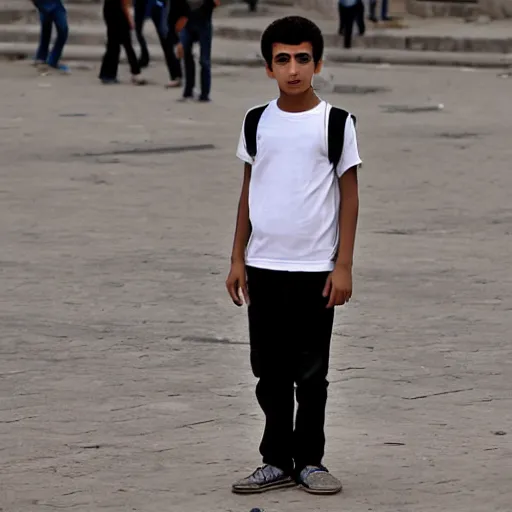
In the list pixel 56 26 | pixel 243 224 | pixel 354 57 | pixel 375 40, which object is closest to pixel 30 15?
pixel 375 40

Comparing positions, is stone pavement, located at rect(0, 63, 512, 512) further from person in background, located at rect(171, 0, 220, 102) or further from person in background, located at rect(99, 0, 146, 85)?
person in background, located at rect(99, 0, 146, 85)

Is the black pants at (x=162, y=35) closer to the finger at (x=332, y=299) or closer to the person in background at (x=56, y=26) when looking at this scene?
the person in background at (x=56, y=26)

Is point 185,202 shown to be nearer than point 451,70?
Yes

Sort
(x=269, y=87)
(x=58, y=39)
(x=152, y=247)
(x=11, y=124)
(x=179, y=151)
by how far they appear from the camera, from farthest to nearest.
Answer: (x=58, y=39) → (x=269, y=87) → (x=11, y=124) → (x=179, y=151) → (x=152, y=247)

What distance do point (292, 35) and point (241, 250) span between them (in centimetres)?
69

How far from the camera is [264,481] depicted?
190 inches

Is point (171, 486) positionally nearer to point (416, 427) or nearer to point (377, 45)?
point (416, 427)

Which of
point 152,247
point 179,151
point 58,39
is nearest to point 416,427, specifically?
point 152,247

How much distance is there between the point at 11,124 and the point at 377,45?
12.2 meters

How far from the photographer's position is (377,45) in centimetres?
2647

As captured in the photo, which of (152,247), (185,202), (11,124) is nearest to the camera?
(152,247)

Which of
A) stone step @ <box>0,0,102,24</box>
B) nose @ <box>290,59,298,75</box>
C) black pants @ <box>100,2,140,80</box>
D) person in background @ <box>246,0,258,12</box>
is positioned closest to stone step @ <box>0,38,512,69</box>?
black pants @ <box>100,2,140,80</box>

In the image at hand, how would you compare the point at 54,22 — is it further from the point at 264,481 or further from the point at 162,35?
the point at 264,481

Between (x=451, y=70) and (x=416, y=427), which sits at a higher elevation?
(x=416, y=427)
